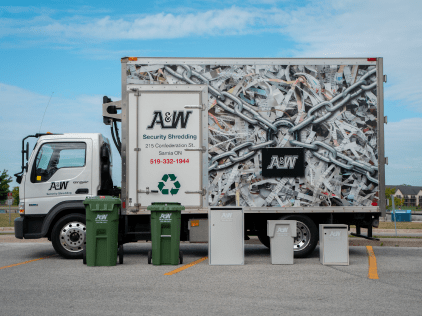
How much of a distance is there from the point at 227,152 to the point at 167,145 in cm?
123

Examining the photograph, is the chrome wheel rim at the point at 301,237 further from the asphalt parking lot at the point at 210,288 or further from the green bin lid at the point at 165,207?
the green bin lid at the point at 165,207

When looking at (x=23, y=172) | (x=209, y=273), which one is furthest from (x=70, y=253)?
(x=209, y=273)

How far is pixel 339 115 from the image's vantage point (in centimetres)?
911

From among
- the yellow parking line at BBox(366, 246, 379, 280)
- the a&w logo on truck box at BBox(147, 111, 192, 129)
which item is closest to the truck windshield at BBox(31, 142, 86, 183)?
the a&w logo on truck box at BBox(147, 111, 192, 129)

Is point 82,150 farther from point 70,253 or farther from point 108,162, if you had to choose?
point 70,253

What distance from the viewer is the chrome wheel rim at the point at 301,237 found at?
912 centimetres

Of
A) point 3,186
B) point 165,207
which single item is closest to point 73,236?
point 165,207

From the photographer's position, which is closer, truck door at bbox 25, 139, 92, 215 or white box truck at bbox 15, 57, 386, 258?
white box truck at bbox 15, 57, 386, 258

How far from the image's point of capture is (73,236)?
29.3 ft

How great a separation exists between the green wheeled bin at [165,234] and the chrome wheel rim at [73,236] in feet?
5.41

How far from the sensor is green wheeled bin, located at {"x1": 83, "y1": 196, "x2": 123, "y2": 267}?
8.17m

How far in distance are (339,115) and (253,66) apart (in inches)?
80.9

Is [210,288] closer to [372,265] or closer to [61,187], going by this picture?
[372,265]

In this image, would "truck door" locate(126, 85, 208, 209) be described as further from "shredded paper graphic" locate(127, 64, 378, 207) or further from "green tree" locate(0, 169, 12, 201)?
"green tree" locate(0, 169, 12, 201)
